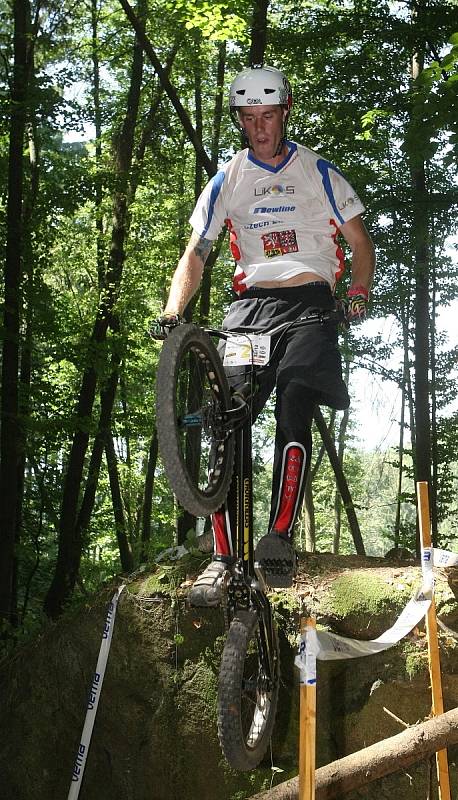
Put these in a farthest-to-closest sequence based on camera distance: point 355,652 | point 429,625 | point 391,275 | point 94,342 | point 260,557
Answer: point 391,275
point 94,342
point 429,625
point 355,652
point 260,557

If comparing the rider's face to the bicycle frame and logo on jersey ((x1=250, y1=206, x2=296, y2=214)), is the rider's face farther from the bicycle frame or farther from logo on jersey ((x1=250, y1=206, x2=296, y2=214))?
the bicycle frame

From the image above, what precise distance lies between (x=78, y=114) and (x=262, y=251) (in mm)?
9139

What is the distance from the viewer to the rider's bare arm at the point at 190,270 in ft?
13.2

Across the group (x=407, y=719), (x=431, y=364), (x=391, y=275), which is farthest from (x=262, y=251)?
(x=431, y=364)

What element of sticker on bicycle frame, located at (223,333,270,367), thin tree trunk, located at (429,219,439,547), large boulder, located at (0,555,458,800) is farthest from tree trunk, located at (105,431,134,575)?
sticker on bicycle frame, located at (223,333,270,367)

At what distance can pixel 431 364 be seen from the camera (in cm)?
1819

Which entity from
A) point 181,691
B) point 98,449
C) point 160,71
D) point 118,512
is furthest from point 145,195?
point 181,691

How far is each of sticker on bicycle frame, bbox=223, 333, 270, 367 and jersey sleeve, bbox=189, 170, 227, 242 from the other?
2.17 ft

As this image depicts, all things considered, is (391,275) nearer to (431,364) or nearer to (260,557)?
(431,364)

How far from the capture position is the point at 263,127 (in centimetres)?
390

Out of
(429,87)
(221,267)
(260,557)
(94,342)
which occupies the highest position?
(221,267)

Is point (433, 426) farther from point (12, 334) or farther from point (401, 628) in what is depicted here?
point (401, 628)

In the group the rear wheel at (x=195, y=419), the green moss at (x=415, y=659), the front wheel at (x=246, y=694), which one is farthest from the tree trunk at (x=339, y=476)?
the rear wheel at (x=195, y=419)

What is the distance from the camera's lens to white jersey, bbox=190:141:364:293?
3.98 metres
